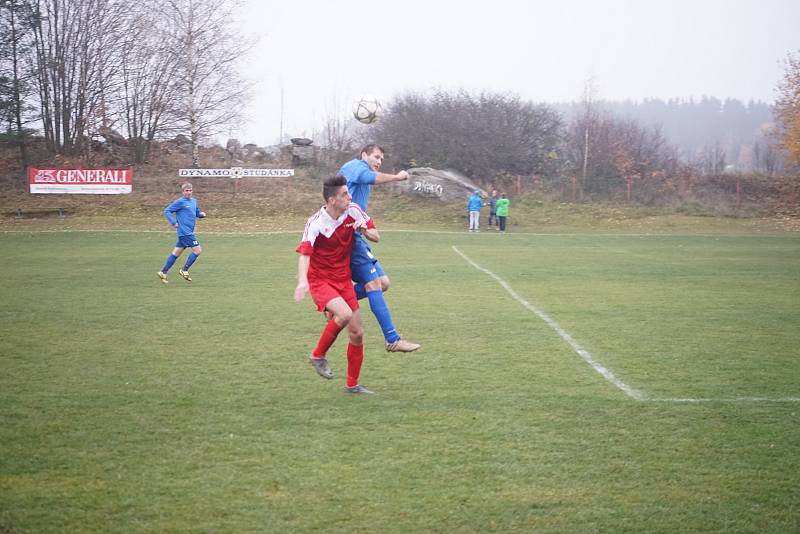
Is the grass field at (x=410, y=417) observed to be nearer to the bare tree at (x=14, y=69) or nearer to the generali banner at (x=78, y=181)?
the generali banner at (x=78, y=181)

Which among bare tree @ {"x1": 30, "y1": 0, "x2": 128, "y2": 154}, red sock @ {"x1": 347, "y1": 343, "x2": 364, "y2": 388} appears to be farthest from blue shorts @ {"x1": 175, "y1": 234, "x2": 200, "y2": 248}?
bare tree @ {"x1": 30, "y1": 0, "x2": 128, "y2": 154}

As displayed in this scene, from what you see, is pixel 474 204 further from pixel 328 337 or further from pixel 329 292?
pixel 329 292

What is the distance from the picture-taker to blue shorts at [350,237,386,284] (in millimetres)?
6891

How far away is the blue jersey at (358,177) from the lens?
716 centimetres

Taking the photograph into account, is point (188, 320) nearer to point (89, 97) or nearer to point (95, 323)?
point (95, 323)

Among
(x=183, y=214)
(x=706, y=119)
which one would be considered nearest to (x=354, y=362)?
(x=183, y=214)

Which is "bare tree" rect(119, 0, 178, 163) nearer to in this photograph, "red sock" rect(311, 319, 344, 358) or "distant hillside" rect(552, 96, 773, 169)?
"red sock" rect(311, 319, 344, 358)

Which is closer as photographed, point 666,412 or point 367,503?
point 367,503

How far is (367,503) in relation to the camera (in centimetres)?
414

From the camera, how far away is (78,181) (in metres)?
32.8

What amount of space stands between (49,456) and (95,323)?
5.10 meters

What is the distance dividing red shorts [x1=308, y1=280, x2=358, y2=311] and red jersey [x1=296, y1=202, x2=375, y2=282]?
49 millimetres

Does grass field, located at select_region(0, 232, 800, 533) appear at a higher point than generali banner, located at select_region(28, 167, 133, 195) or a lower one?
lower

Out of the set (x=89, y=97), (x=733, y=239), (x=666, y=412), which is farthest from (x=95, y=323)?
(x=89, y=97)
